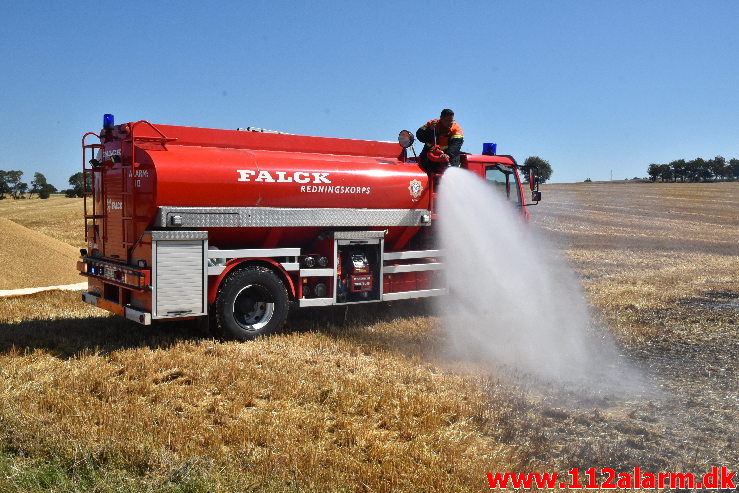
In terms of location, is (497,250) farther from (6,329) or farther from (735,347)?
(6,329)

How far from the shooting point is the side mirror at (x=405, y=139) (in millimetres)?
10219

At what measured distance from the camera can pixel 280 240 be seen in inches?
352

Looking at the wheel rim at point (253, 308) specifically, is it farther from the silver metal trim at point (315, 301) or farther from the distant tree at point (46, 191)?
the distant tree at point (46, 191)

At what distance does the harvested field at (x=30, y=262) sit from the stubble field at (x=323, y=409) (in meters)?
2.10

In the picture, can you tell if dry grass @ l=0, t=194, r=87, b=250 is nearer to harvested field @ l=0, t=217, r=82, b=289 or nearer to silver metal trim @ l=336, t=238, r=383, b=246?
harvested field @ l=0, t=217, r=82, b=289

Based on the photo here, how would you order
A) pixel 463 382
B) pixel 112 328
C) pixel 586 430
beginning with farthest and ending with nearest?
pixel 112 328 < pixel 463 382 < pixel 586 430

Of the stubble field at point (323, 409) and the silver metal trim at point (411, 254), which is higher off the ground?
the silver metal trim at point (411, 254)

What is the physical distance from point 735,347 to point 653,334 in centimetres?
105

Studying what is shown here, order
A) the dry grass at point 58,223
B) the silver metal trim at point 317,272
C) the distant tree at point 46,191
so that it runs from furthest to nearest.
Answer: the distant tree at point 46,191 < the dry grass at point 58,223 < the silver metal trim at point 317,272

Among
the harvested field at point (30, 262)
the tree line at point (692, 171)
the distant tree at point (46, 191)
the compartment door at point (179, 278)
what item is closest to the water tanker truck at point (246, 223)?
the compartment door at point (179, 278)

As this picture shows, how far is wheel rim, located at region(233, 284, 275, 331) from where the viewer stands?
8.49 meters

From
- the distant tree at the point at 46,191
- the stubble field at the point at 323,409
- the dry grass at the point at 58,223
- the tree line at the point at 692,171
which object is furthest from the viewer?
the tree line at the point at 692,171

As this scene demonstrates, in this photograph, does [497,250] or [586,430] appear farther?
[497,250]

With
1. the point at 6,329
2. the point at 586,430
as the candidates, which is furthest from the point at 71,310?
the point at 586,430
